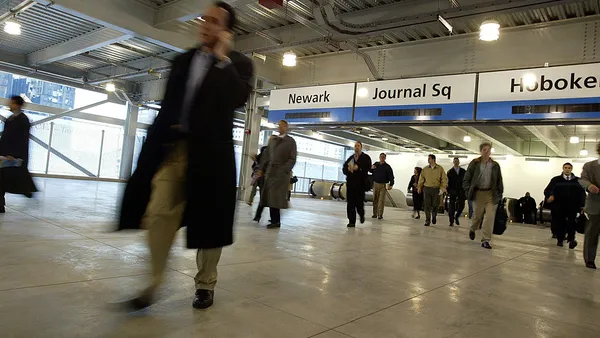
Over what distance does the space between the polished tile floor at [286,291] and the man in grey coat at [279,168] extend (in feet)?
4.06

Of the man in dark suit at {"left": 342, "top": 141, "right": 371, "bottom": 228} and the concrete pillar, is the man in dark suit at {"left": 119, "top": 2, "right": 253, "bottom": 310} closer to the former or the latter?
the man in dark suit at {"left": 342, "top": 141, "right": 371, "bottom": 228}

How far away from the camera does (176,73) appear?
7.34ft

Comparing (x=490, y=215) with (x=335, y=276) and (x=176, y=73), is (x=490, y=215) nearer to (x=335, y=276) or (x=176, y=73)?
(x=335, y=276)

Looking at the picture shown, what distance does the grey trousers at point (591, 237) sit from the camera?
5012mm

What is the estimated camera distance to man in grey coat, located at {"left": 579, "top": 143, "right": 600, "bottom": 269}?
4938mm

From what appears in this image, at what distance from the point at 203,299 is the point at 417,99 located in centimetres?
784

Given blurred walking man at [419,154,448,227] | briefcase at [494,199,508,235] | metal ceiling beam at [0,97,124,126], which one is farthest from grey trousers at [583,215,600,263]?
metal ceiling beam at [0,97,124,126]

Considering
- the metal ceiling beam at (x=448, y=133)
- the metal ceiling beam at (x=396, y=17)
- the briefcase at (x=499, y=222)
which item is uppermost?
the metal ceiling beam at (x=396, y=17)

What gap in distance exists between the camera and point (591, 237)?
5.09 m

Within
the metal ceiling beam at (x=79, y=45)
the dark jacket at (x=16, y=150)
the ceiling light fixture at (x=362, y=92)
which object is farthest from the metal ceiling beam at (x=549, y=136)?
the dark jacket at (x=16, y=150)

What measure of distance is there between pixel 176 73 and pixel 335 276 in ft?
7.10

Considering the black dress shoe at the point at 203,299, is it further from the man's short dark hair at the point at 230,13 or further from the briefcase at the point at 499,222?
the briefcase at the point at 499,222

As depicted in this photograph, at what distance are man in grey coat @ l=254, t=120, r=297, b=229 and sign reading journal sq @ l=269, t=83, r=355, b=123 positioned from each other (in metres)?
3.96

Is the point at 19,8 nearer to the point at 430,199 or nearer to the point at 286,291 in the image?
the point at 286,291
